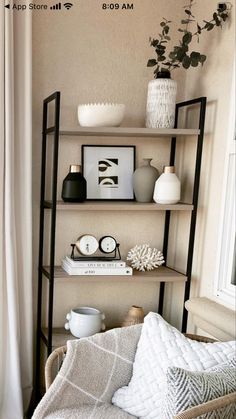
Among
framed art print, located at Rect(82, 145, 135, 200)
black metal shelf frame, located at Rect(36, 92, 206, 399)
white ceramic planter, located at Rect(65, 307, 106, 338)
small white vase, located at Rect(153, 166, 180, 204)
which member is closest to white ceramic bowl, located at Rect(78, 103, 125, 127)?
black metal shelf frame, located at Rect(36, 92, 206, 399)

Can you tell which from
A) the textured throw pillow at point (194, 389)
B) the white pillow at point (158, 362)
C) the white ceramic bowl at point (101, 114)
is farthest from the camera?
the white ceramic bowl at point (101, 114)

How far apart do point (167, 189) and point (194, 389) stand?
3.55 ft

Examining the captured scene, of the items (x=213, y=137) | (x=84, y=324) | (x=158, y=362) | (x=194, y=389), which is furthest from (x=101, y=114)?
(x=194, y=389)

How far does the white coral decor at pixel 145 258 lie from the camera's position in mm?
2301

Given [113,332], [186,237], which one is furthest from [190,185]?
[113,332]

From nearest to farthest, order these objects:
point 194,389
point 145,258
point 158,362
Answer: point 194,389
point 158,362
point 145,258

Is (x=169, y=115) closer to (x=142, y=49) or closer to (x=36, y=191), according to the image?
(x=142, y=49)

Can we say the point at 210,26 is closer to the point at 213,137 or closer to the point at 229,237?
the point at 213,137

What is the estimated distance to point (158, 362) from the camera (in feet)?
4.99

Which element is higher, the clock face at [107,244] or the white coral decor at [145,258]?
the clock face at [107,244]

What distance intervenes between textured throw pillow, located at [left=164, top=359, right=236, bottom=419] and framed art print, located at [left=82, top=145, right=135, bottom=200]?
3.90 feet

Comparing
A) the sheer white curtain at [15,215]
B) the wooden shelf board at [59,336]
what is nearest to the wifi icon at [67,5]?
the sheer white curtain at [15,215]

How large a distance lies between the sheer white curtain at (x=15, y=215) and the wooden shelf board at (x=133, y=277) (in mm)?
195

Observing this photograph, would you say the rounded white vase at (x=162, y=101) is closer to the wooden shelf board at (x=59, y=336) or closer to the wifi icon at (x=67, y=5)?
the wifi icon at (x=67, y=5)
